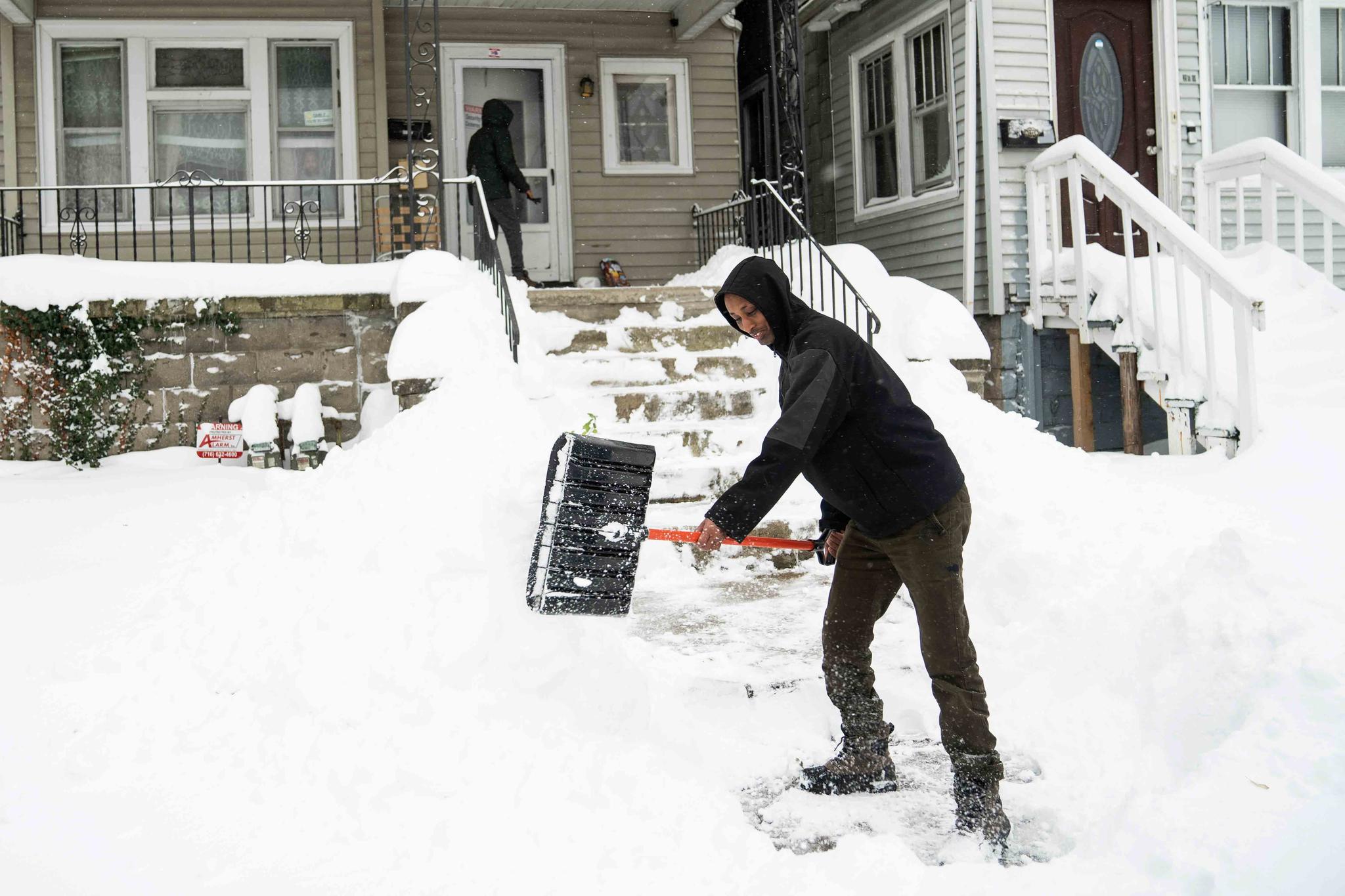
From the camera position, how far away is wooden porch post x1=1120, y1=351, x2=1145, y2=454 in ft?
25.9

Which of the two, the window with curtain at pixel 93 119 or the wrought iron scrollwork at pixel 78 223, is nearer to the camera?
the wrought iron scrollwork at pixel 78 223

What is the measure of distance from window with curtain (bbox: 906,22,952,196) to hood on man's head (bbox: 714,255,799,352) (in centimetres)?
820

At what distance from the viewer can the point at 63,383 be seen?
25.2ft

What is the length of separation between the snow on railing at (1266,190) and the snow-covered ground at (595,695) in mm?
2803

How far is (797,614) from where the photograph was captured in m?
5.31

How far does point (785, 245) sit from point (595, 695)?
617cm

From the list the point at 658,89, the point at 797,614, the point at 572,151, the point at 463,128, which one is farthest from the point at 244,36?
the point at 797,614

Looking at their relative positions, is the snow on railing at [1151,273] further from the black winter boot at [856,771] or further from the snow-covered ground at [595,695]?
the black winter boot at [856,771]

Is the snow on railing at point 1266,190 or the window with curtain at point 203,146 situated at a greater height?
the window with curtain at point 203,146

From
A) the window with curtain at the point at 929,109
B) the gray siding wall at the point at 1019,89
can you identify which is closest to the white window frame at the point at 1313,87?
the gray siding wall at the point at 1019,89

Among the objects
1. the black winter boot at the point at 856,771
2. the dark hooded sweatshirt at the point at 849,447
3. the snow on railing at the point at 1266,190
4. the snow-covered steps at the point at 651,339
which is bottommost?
the black winter boot at the point at 856,771

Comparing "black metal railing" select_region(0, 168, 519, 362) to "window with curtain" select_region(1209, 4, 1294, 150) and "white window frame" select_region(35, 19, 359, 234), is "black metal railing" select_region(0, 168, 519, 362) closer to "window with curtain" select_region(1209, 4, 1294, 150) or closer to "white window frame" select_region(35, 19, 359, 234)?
"white window frame" select_region(35, 19, 359, 234)

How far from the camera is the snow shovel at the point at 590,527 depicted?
354 cm

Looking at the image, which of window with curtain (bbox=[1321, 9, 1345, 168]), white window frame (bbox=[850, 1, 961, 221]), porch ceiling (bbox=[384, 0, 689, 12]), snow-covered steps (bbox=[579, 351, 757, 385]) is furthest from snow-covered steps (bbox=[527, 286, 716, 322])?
window with curtain (bbox=[1321, 9, 1345, 168])
